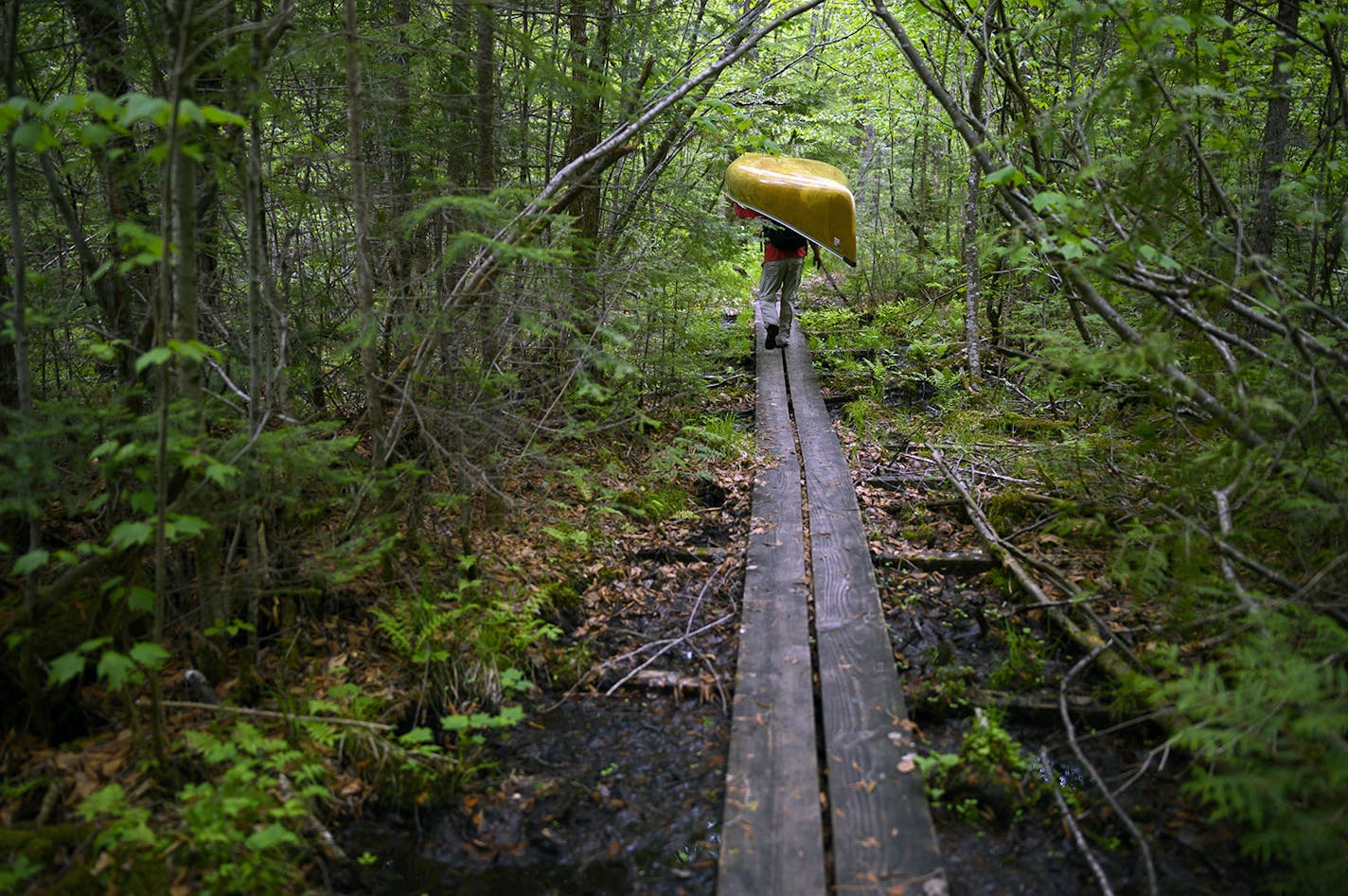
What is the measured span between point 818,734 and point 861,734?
20cm

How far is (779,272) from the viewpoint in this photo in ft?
34.7

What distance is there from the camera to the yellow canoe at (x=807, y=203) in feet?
33.6

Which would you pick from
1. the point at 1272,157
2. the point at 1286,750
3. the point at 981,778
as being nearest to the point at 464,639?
the point at 981,778

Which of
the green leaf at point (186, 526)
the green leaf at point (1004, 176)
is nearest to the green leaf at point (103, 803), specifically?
the green leaf at point (186, 526)

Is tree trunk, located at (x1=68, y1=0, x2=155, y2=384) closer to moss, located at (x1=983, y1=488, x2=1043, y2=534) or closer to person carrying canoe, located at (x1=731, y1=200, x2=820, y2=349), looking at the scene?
moss, located at (x1=983, y1=488, x2=1043, y2=534)

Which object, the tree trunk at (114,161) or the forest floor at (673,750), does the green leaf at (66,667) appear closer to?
the forest floor at (673,750)

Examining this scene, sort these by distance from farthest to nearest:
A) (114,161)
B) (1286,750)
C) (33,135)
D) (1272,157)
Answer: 1. (1272,157)
2. (114,161)
3. (1286,750)
4. (33,135)

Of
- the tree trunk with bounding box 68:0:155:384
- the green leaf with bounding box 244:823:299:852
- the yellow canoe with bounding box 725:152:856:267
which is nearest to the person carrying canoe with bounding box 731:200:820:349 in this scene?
the yellow canoe with bounding box 725:152:856:267

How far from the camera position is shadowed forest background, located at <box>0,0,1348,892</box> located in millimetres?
2943

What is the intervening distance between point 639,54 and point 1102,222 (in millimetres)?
5218

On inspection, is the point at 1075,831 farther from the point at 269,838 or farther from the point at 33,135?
the point at 33,135

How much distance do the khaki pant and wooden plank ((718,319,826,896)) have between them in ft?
17.2

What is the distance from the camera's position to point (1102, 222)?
496 cm

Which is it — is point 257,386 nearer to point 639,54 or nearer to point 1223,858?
point 1223,858
